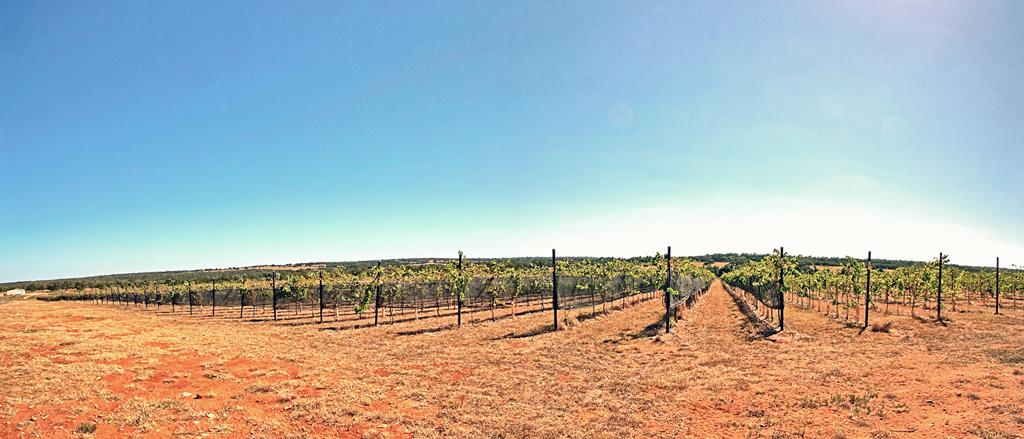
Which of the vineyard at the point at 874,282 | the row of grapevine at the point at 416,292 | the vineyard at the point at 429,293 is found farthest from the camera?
the row of grapevine at the point at 416,292

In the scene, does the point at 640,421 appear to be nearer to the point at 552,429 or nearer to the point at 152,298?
the point at 552,429

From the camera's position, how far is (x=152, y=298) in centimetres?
7881

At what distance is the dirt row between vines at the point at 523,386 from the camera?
12391mm

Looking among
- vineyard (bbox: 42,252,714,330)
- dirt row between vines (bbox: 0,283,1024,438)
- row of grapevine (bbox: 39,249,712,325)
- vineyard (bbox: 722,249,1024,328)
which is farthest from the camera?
row of grapevine (bbox: 39,249,712,325)

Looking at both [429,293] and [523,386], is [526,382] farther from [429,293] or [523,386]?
[429,293]

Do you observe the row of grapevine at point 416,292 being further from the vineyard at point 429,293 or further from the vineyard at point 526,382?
the vineyard at point 526,382

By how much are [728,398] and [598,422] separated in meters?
5.47

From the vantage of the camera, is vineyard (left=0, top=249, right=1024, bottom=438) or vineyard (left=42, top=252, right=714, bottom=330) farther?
vineyard (left=42, top=252, right=714, bottom=330)

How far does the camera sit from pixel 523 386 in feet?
55.7

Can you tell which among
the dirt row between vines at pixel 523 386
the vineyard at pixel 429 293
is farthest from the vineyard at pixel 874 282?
the vineyard at pixel 429 293

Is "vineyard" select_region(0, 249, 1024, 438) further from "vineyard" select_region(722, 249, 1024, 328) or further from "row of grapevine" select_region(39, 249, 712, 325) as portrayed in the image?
"row of grapevine" select_region(39, 249, 712, 325)

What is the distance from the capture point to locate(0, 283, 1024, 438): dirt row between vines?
12391 mm

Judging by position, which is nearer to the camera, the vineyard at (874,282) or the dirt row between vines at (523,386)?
the dirt row between vines at (523,386)

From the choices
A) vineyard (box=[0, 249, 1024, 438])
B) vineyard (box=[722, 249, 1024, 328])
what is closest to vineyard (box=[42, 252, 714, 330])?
vineyard (box=[722, 249, 1024, 328])
